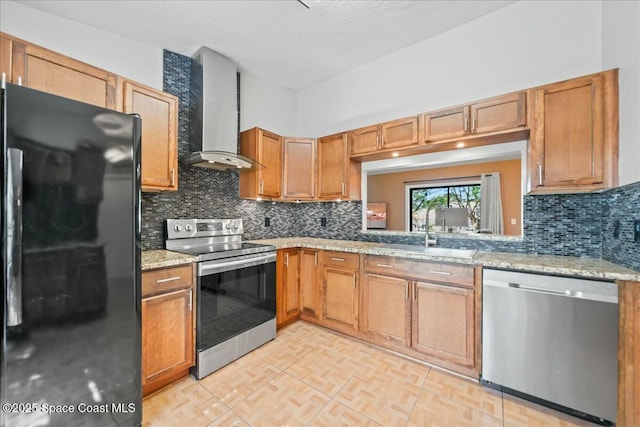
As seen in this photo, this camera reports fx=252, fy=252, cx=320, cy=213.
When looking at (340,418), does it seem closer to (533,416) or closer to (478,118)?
(533,416)

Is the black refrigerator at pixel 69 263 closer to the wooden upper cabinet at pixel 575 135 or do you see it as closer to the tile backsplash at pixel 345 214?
the tile backsplash at pixel 345 214

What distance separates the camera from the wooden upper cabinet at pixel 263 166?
2.84 m

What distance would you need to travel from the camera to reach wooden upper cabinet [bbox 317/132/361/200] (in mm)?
2900

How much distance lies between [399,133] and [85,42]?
2836mm

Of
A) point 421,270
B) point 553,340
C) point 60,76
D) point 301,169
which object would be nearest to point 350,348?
point 421,270

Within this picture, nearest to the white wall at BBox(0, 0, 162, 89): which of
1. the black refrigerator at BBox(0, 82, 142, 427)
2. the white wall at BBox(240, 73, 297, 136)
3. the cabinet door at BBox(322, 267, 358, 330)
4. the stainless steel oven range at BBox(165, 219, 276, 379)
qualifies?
the white wall at BBox(240, 73, 297, 136)

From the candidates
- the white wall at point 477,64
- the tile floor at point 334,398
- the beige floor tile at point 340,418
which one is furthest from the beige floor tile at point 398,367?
the white wall at point 477,64

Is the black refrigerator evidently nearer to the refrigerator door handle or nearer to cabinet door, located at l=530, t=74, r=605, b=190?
the refrigerator door handle

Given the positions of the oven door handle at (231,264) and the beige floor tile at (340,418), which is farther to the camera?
the oven door handle at (231,264)

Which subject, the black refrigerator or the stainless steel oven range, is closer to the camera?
the black refrigerator

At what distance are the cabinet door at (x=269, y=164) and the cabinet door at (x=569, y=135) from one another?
2.40 m

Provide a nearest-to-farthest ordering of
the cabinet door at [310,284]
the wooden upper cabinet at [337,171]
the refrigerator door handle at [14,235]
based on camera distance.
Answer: the refrigerator door handle at [14,235] < the cabinet door at [310,284] < the wooden upper cabinet at [337,171]

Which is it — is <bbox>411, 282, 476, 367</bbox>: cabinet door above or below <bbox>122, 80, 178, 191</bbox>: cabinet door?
below

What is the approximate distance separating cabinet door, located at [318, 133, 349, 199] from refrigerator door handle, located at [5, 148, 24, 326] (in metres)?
2.40
